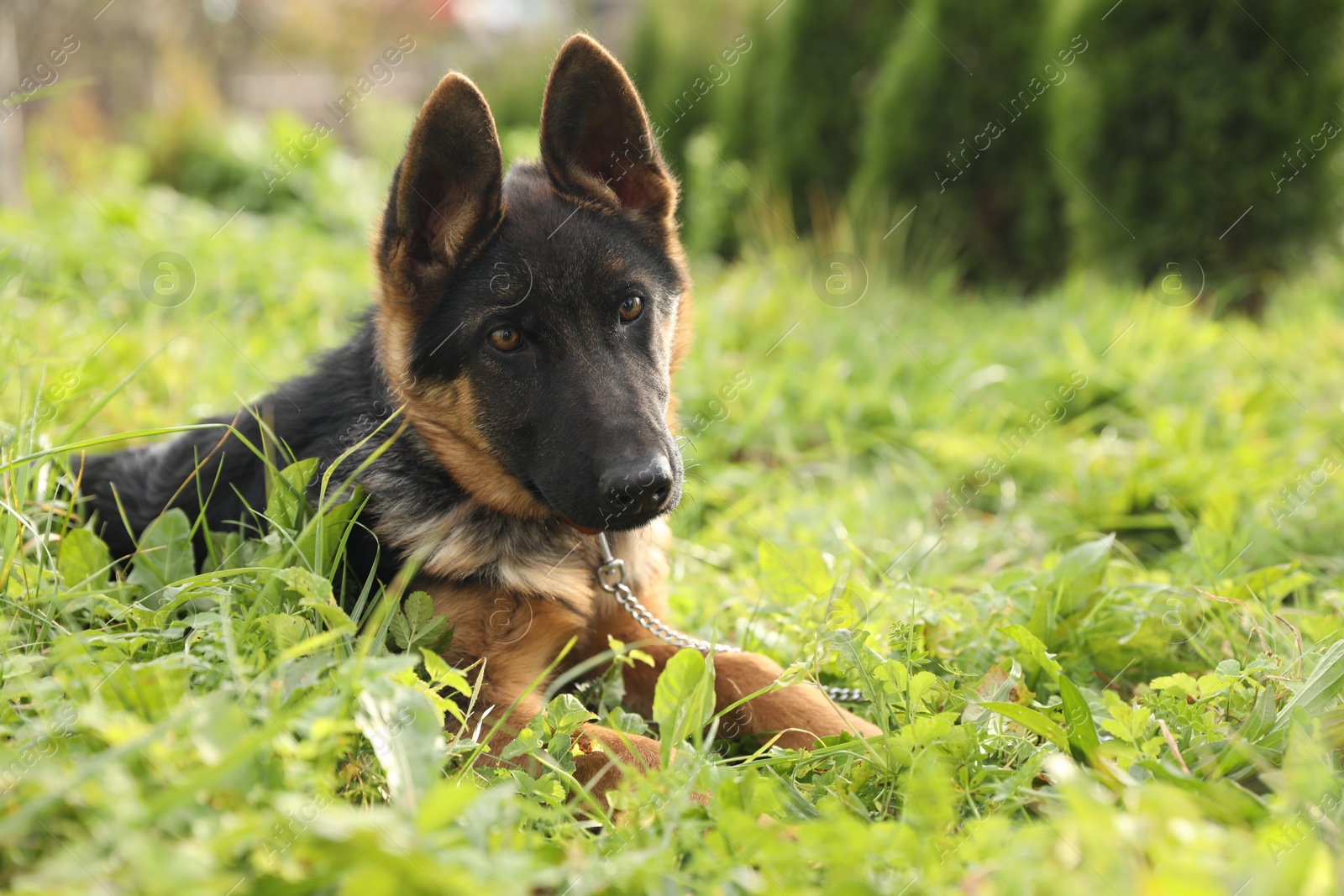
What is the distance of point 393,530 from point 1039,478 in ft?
11.9

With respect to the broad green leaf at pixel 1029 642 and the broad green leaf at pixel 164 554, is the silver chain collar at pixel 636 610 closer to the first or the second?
the broad green leaf at pixel 1029 642

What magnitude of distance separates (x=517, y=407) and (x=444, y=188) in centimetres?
72

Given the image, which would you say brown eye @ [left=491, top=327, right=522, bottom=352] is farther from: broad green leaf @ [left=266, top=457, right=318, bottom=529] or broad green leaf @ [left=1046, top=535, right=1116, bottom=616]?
broad green leaf @ [left=1046, top=535, right=1116, bottom=616]

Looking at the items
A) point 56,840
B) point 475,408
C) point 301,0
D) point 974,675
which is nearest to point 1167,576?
point 974,675

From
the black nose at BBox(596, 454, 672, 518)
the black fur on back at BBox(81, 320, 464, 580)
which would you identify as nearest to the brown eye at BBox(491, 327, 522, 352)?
the black fur on back at BBox(81, 320, 464, 580)

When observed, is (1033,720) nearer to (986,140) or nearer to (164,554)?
(164,554)

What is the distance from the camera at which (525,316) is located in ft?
9.31

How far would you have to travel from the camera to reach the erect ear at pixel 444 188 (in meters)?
2.70

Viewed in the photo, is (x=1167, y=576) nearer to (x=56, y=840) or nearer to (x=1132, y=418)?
(x=1132, y=418)

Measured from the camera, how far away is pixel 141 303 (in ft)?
21.9

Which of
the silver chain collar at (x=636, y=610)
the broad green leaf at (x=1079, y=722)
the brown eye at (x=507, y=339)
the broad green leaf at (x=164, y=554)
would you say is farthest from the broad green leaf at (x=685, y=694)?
the broad green leaf at (x=164, y=554)

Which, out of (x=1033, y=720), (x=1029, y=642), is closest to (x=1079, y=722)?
(x=1033, y=720)

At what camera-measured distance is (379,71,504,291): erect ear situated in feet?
8.87

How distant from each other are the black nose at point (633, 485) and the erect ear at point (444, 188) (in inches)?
35.3
